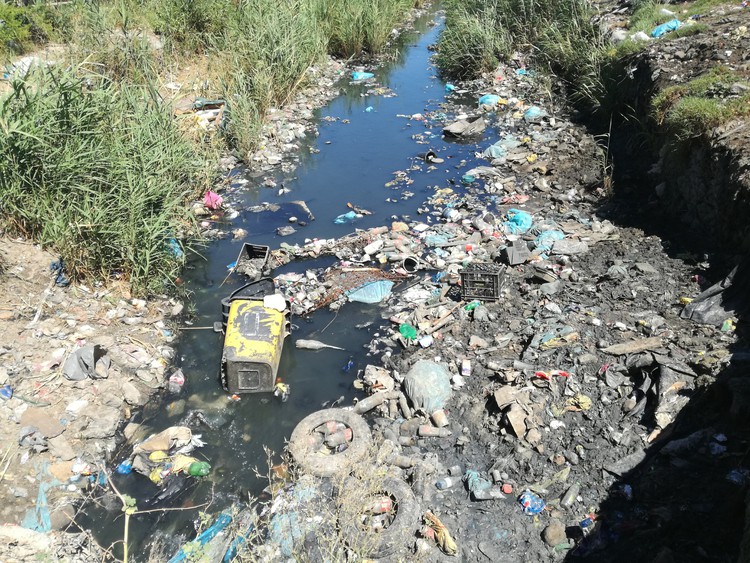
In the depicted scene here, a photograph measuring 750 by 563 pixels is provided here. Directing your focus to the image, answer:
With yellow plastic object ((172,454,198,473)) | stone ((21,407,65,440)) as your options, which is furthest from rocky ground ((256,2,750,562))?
stone ((21,407,65,440))

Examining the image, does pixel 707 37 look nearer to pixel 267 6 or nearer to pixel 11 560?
pixel 267 6

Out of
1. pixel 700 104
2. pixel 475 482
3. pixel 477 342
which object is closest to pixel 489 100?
pixel 700 104

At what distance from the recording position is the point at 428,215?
708 centimetres

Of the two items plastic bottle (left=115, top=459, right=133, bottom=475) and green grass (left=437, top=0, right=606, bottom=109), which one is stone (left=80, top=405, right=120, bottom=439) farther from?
green grass (left=437, top=0, right=606, bottom=109)

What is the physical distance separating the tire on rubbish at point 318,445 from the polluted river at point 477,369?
0.07 metres

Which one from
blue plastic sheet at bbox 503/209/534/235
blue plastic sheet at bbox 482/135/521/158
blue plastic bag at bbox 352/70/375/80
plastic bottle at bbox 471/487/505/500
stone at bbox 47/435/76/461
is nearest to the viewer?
plastic bottle at bbox 471/487/505/500

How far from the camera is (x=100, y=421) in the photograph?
4.28 meters

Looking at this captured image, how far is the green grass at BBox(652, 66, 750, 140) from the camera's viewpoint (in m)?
5.53

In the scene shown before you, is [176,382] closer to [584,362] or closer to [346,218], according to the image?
[346,218]

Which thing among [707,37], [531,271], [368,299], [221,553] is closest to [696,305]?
[531,271]

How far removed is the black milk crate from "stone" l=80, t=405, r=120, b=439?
315 cm

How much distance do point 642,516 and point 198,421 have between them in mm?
3189

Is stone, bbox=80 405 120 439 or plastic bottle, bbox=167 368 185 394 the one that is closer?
stone, bbox=80 405 120 439

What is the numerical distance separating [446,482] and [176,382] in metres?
2.43
